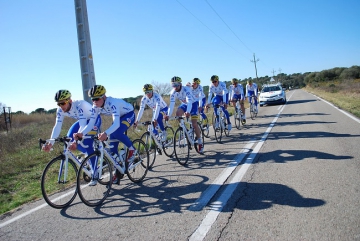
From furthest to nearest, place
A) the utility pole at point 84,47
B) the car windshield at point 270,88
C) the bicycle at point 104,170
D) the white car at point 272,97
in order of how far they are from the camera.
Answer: the car windshield at point 270,88 → the white car at point 272,97 → the utility pole at point 84,47 → the bicycle at point 104,170

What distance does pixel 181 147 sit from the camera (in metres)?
6.53

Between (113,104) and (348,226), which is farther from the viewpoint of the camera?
(113,104)

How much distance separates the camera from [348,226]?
281 cm

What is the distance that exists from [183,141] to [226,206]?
3139 millimetres

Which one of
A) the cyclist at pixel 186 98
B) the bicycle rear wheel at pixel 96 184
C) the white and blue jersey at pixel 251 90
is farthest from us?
the white and blue jersey at pixel 251 90

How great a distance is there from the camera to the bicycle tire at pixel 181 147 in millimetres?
6158

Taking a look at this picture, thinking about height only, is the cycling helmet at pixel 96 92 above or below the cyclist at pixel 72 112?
above

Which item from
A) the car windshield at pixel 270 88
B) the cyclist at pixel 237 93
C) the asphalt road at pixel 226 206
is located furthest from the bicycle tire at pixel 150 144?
the car windshield at pixel 270 88

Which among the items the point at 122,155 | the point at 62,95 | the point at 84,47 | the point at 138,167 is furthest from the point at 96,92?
the point at 84,47

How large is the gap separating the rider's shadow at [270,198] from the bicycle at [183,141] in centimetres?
214

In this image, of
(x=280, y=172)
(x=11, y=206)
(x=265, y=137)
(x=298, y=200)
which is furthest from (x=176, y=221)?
(x=265, y=137)

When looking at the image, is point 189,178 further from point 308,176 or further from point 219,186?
point 308,176

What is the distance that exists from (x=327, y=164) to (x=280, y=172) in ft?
3.55

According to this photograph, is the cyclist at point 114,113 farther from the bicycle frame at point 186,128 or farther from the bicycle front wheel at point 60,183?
the bicycle frame at point 186,128
